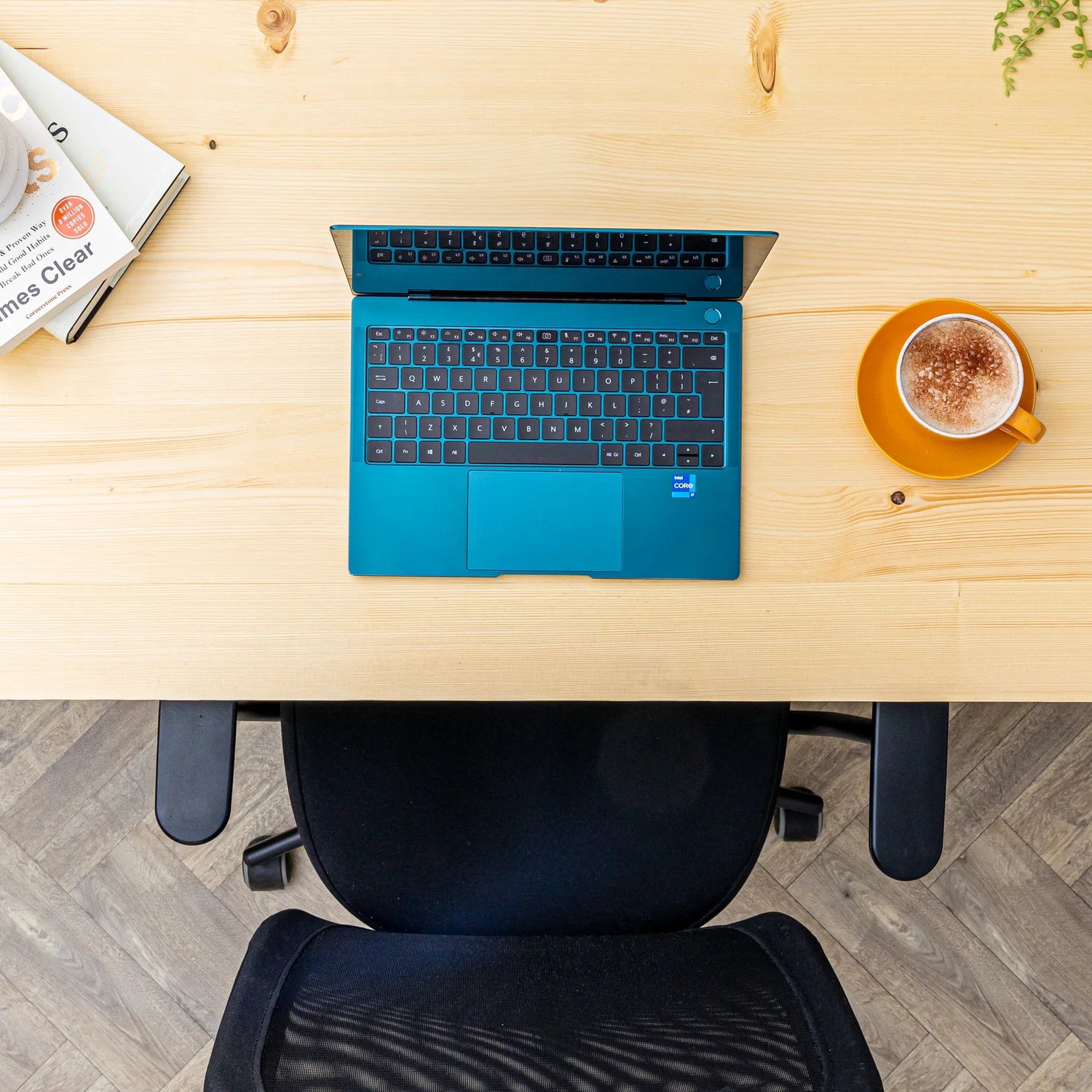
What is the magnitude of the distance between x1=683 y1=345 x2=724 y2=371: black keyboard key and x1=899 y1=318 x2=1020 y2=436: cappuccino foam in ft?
0.51

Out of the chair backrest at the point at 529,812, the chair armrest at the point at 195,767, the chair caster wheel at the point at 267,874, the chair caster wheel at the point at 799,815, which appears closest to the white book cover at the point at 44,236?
the chair armrest at the point at 195,767

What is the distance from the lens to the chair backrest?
0.97 metres

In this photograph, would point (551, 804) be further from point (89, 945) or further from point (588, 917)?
point (89, 945)

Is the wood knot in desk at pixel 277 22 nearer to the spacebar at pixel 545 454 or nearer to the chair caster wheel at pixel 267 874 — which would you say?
the spacebar at pixel 545 454

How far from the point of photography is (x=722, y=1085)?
→ 22.2 inches

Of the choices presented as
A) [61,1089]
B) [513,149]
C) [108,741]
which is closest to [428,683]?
[513,149]

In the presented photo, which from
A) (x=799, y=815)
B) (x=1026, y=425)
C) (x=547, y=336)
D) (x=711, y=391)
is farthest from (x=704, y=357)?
(x=799, y=815)

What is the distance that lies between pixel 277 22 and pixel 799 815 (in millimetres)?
1242

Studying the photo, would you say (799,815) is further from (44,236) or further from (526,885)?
(44,236)

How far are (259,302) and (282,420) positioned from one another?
11 centimetres

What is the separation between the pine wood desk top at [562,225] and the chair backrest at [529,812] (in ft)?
0.76

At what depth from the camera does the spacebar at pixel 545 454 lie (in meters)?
0.76

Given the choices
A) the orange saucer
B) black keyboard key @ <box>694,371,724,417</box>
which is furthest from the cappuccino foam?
black keyboard key @ <box>694,371,724,417</box>

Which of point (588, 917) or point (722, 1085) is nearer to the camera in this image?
point (722, 1085)
